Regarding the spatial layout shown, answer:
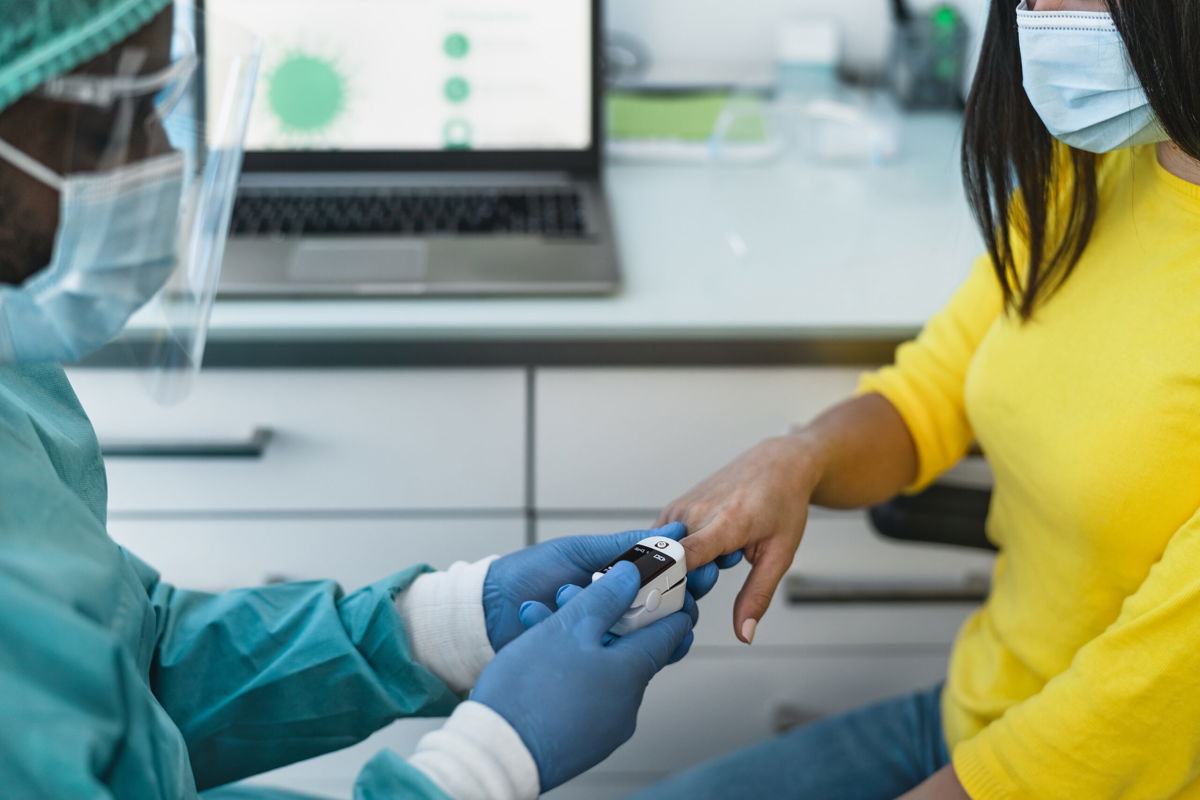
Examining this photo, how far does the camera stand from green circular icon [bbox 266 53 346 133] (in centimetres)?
135

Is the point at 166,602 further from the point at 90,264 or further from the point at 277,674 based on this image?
the point at 90,264

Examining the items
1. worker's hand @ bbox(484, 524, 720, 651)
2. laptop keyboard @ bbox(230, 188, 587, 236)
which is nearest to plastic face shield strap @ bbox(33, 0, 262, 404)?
worker's hand @ bbox(484, 524, 720, 651)

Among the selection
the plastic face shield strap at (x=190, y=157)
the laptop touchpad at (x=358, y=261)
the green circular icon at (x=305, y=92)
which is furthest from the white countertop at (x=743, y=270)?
the green circular icon at (x=305, y=92)

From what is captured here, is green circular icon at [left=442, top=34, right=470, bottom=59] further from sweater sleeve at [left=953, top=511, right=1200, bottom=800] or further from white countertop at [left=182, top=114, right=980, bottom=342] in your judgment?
sweater sleeve at [left=953, top=511, right=1200, bottom=800]

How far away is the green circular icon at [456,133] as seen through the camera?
1.37m

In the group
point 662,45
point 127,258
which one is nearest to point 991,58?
point 127,258

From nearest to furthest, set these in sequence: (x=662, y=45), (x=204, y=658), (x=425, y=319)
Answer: (x=204, y=658)
(x=425, y=319)
(x=662, y=45)

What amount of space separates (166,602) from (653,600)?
374mm

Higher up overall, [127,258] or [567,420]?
[127,258]

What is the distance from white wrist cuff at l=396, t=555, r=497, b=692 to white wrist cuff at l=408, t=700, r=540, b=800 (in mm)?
182

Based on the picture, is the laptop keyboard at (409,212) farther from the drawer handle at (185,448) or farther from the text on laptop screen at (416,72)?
the drawer handle at (185,448)

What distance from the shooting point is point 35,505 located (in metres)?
0.63

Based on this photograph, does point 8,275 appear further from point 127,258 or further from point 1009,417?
point 1009,417

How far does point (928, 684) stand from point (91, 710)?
987 mm
